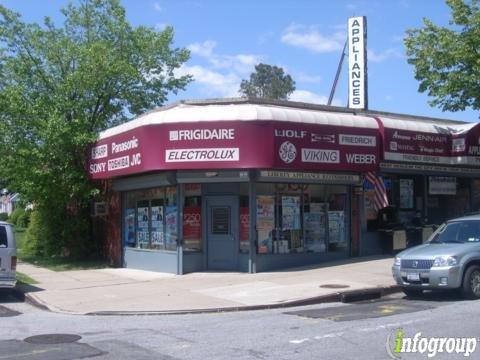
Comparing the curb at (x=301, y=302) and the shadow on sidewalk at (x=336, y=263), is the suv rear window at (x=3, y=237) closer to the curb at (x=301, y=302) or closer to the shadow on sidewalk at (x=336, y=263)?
the curb at (x=301, y=302)

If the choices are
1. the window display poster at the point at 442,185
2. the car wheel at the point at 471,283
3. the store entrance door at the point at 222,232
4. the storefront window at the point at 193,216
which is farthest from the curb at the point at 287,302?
the window display poster at the point at 442,185

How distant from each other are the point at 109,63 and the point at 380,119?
9714mm

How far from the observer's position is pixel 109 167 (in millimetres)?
20578

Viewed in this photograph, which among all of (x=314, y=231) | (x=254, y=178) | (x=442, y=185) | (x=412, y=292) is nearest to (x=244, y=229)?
(x=254, y=178)

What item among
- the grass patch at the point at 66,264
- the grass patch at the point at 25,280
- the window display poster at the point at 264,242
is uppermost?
the window display poster at the point at 264,242

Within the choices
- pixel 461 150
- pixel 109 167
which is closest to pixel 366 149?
pixel 461 150

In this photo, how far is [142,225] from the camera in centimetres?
2039

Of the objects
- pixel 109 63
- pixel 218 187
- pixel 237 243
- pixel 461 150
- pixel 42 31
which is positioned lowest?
pixel 237 243

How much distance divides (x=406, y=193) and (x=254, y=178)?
21.8ft

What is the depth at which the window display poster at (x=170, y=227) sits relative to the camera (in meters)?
18.4

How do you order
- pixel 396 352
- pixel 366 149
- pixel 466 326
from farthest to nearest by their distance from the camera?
pixel 366 149, pixel 466 326, pixel 396 352

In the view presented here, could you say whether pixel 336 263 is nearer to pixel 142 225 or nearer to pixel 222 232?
pixel 222 232

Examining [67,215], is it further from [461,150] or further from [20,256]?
[461,150]

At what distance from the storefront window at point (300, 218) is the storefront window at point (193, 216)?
1.74m
